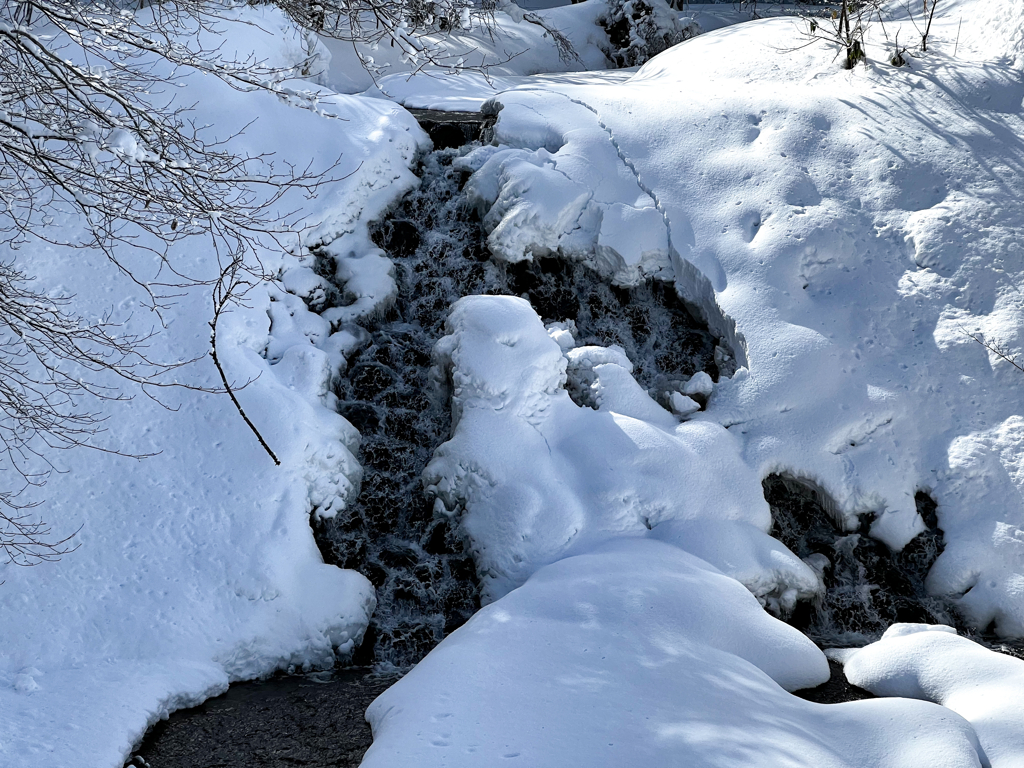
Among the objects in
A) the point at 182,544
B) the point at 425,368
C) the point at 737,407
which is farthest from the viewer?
the point at 425,368

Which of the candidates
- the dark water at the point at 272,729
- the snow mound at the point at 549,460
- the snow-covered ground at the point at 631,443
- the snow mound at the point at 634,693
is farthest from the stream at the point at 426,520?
the snow mound at the point at 634,693

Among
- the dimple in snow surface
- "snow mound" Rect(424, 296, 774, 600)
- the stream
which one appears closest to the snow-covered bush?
the stream

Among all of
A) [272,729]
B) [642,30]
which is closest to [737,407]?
[272,729]

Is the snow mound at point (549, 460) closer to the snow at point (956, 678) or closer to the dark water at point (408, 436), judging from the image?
the dark water at point (408, 436)

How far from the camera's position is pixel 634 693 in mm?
4066

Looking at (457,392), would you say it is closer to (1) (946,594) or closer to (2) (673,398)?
(2) (673,398)

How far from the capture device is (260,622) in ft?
16.6

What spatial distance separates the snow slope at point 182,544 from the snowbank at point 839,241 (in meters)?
2.55

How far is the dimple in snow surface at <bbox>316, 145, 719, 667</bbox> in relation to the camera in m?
5.54

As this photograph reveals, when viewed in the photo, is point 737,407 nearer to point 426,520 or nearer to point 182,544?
point 426,520

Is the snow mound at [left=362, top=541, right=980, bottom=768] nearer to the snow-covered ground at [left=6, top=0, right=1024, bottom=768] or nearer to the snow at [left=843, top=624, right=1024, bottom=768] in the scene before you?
the snow-covered ground at [left=6, top=0, right=1024, bottom=768]

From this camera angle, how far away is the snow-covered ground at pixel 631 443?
4164 mm

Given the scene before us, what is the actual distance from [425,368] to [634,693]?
11.8 feet

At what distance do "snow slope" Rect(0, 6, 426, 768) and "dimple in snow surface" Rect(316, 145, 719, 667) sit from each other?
25 cm
